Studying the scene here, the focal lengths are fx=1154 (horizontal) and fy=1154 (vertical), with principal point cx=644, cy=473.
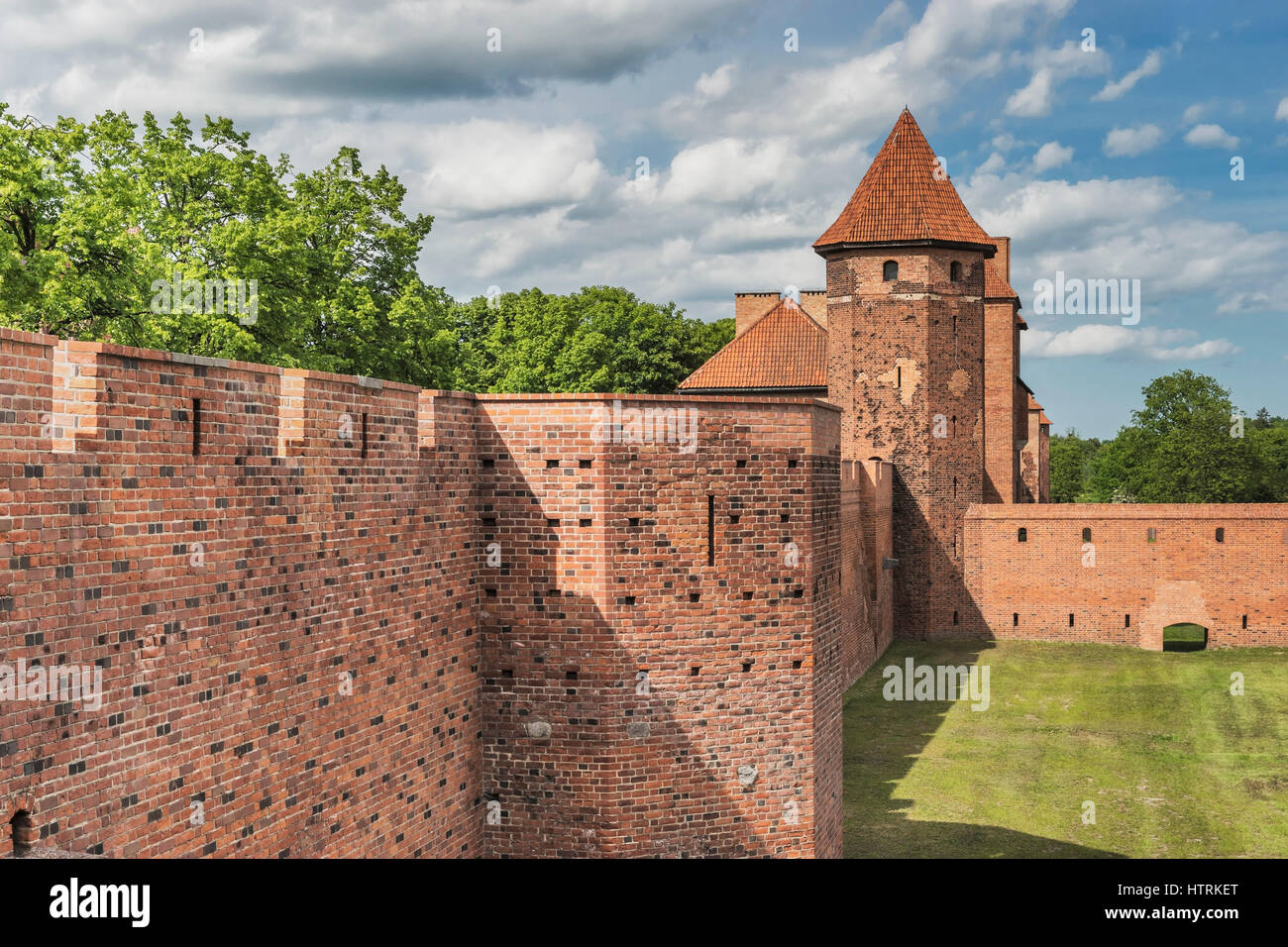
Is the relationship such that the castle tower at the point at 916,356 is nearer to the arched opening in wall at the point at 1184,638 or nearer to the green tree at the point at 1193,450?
the arched opening in wall at the point at 1184,638

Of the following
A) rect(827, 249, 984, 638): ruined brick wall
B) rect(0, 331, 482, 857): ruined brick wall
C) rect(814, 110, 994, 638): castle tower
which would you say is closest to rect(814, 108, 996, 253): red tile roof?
rect(814, 110, 994, 638): castle tower

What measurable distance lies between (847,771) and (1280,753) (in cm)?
900

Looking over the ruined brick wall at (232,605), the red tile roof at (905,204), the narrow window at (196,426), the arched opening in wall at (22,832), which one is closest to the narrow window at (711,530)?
the ruined brick wall at (232,605)

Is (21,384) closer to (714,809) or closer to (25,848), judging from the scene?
(25,848)

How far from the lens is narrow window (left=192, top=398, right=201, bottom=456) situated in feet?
20.3

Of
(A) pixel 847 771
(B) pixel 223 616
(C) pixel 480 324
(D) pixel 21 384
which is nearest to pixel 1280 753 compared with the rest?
(A) pixel 847 771

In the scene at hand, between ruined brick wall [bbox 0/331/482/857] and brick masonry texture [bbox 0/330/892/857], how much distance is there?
0.02 m

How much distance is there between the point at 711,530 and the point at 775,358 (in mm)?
27604

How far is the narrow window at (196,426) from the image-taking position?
6188 millimetres

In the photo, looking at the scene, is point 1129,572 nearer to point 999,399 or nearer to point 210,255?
point 999,399

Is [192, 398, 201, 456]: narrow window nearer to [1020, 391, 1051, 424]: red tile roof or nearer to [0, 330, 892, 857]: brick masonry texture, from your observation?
[0, 330, 892, 857]: brick masonry texture

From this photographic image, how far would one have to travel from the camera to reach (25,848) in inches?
198

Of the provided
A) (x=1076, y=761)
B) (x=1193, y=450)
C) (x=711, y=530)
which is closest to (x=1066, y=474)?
(x=1193, y=450)

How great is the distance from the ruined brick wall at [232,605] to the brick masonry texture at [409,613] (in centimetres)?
2
